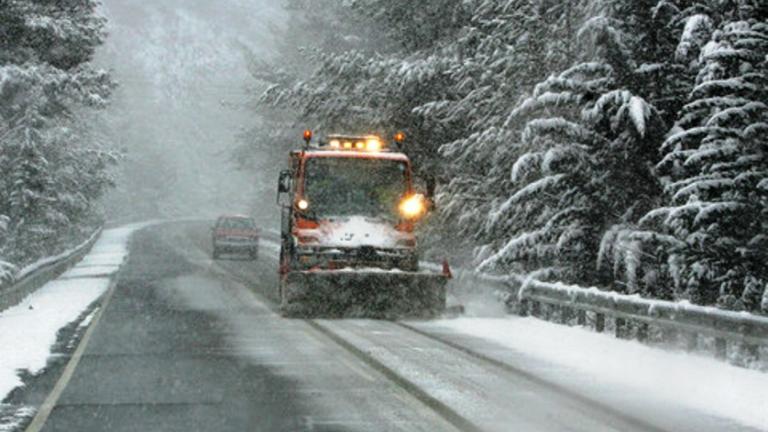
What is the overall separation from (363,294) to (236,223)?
23.6m

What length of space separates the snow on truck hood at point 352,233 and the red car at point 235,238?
22308 millimetres

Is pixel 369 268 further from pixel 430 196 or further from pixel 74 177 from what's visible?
pixel 74 177

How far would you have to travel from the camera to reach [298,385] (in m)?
11.5

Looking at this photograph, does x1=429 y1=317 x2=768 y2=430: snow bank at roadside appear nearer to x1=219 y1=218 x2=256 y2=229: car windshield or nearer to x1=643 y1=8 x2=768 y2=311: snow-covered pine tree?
x1=643 y1=8 x2=768 y2=311: snow-covered pine tree

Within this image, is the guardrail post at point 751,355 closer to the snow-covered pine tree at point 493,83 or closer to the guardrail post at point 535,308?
the guardrail post at point 535,308

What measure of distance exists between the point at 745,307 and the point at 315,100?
1574 cm

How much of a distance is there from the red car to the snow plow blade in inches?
872

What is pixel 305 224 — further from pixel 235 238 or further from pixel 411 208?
pixel 235 238

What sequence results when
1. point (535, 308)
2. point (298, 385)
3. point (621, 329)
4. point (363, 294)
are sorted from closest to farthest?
point (298, 385)
point (621, 329)
point (363, 294)
point (535, 308)

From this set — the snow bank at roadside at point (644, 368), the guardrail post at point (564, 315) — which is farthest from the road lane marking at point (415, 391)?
the guardrail post at point (564, 315)

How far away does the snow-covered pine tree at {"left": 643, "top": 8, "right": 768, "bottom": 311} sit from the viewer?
14836mm

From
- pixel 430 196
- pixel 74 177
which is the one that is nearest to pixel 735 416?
pixel 430 196

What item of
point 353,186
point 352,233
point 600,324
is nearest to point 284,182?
point 353,186

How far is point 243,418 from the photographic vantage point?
959 cm
